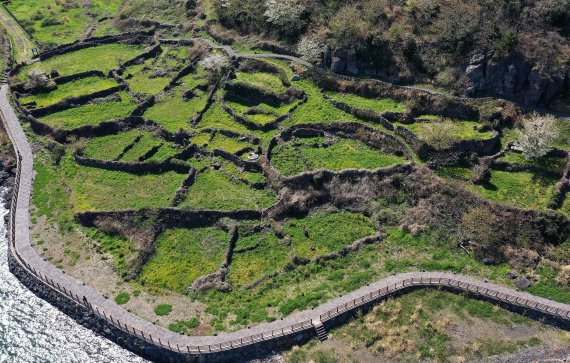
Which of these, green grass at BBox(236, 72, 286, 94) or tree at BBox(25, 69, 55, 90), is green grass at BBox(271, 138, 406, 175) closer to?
green grass at BBox(236, 72, 286, 94)

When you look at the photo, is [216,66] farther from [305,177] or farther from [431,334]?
[431,334]

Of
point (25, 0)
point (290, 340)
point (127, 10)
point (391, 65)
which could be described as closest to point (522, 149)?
point (391, 65)

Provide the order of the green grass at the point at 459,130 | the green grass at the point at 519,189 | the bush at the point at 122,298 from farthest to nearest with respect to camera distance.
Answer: the green grass at the point at 459,130, the green grass at the point at 519,189, the bush at the point at 122,298

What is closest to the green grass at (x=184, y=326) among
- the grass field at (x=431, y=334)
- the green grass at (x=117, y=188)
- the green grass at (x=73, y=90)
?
the grass field at (x=431, y=334)

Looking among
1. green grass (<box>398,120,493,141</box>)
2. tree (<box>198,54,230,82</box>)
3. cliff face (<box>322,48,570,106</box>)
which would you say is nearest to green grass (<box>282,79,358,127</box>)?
green grass (<box>398,120,493,141</box>)

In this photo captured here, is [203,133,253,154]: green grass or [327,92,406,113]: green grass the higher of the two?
[327,92,406,113]: green grass

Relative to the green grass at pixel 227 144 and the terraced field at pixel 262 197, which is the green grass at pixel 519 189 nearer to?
the terraced field at pixel 262 197

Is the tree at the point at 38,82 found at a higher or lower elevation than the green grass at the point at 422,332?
higher
